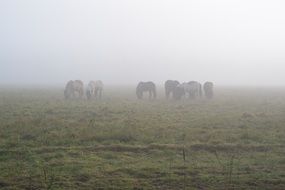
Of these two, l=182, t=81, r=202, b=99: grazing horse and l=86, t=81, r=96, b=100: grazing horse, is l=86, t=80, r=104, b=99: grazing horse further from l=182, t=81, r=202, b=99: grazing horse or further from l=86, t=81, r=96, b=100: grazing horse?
l=182, t=81, r=202, b=99: grazing horse

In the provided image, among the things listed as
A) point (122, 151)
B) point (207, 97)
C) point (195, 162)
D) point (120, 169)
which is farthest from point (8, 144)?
point (207, 97)

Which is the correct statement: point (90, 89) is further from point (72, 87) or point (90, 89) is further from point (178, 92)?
point (178, 92)

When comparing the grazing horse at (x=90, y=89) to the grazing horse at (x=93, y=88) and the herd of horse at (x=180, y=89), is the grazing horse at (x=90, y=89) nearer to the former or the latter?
the grazing horse at (x=93, y=88)

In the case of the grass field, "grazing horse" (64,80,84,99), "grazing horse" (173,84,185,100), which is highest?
"grazing horse" (64,80,84,99)

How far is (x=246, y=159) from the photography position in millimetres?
11148

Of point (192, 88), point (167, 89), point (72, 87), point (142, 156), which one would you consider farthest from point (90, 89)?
point (142, 156)

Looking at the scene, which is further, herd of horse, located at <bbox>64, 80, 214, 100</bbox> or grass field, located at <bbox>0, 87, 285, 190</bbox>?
herd of horse, located at <bbox>64, 80, 214, 100</bbox>

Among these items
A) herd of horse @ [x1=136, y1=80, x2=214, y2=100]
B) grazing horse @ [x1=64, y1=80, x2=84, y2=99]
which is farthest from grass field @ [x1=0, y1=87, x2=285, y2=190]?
grazing horse @ [x1=64, y1=80, x2=84, y2=99]

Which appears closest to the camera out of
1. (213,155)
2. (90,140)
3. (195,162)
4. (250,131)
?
(195,162)

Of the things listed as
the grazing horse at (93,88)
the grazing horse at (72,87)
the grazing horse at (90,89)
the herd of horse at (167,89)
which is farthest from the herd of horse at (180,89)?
the grazing horse at (72,87)

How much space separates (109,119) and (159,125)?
138 inches

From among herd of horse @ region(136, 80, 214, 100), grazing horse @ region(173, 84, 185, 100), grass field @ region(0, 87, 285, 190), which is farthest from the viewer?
herd of horse @ region(136, 80, 214, 100)

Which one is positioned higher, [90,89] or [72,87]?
[72,87]

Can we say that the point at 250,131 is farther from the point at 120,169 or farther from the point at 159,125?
the point at 120,169
